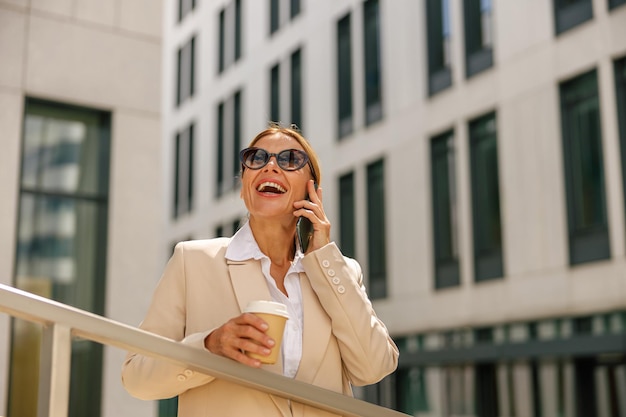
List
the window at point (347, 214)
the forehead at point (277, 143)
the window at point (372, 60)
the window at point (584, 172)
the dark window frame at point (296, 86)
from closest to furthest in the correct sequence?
1. the forehead at point (277, 143)
2. the window at point (584, 172)
3. the window at point (372, 60)
4. the window at point (347, 214)
5. the dark window frame at point (296, 86)

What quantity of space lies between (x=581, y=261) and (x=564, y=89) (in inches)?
130

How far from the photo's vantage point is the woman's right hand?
92.1 inches

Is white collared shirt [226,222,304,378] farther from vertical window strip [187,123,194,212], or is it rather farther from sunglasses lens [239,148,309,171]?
vertical window strip [187,123,194,212]

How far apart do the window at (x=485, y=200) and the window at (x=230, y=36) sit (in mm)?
11992

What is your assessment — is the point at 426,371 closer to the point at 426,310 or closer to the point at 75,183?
the point at 426,310

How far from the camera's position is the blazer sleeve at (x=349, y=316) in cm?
271

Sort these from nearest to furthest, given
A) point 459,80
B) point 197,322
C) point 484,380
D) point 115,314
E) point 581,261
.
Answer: point 197,322 → point 115,314 → point 581,261 → point 484,380 → point 459,80

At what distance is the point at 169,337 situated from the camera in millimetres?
2670

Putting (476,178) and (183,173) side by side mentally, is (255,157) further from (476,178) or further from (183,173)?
(183,173)

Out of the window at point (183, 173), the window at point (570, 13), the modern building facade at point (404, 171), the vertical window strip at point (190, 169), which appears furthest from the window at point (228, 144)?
the window at point (570, 13)

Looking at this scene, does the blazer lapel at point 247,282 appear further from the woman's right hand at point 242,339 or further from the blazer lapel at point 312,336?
the woman's right hand at point 242,339

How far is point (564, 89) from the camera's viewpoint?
1688cm

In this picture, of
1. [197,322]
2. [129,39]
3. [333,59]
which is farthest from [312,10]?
[197,322]

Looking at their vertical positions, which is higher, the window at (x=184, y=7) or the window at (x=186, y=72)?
the window at (x=184, y=7)
